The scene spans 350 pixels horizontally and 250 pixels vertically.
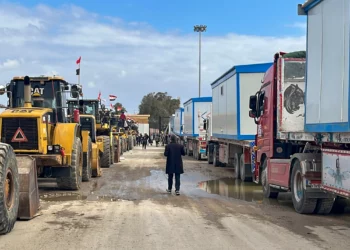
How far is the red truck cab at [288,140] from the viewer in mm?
9414

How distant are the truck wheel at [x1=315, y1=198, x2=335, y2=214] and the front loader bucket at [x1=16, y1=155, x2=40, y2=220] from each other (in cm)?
558

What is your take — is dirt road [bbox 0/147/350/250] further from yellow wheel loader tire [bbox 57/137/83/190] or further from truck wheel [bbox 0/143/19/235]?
yellow wheel loader tire [bbox 57/137/83/190]

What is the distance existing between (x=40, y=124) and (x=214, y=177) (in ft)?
28.4

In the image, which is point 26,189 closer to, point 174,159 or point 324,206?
point 174,159

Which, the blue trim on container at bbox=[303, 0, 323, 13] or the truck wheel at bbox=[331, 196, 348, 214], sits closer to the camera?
the blue trim on container at bbox=[303, 0, 323, 13]

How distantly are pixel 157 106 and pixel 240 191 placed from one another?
296 ft

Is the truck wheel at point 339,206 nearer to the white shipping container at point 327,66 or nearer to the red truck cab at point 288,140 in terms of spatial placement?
the red truck cab at point 288,140

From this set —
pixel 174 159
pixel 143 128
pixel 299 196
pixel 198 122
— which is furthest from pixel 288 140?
pixel 143 128

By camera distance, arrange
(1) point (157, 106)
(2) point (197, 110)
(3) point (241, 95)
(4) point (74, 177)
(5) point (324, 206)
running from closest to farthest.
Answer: (5) point (324, 206) → (4) point (74, 177) → (3) point (241, 95) → (2) point (197, 110) → (1) point (157, 106)

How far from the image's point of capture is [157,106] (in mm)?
→ 103625

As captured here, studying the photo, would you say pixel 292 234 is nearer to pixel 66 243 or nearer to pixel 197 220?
pixel 197 220

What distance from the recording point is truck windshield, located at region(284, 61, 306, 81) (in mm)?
10977

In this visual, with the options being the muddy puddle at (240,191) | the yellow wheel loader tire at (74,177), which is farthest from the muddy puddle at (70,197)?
the muddy puddle at (240,191)

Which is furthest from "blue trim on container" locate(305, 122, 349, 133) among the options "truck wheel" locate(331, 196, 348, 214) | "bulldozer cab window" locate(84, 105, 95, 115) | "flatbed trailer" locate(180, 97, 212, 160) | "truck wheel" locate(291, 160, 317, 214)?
"flatbed trailer" locate(180, 97, 212, 160)
